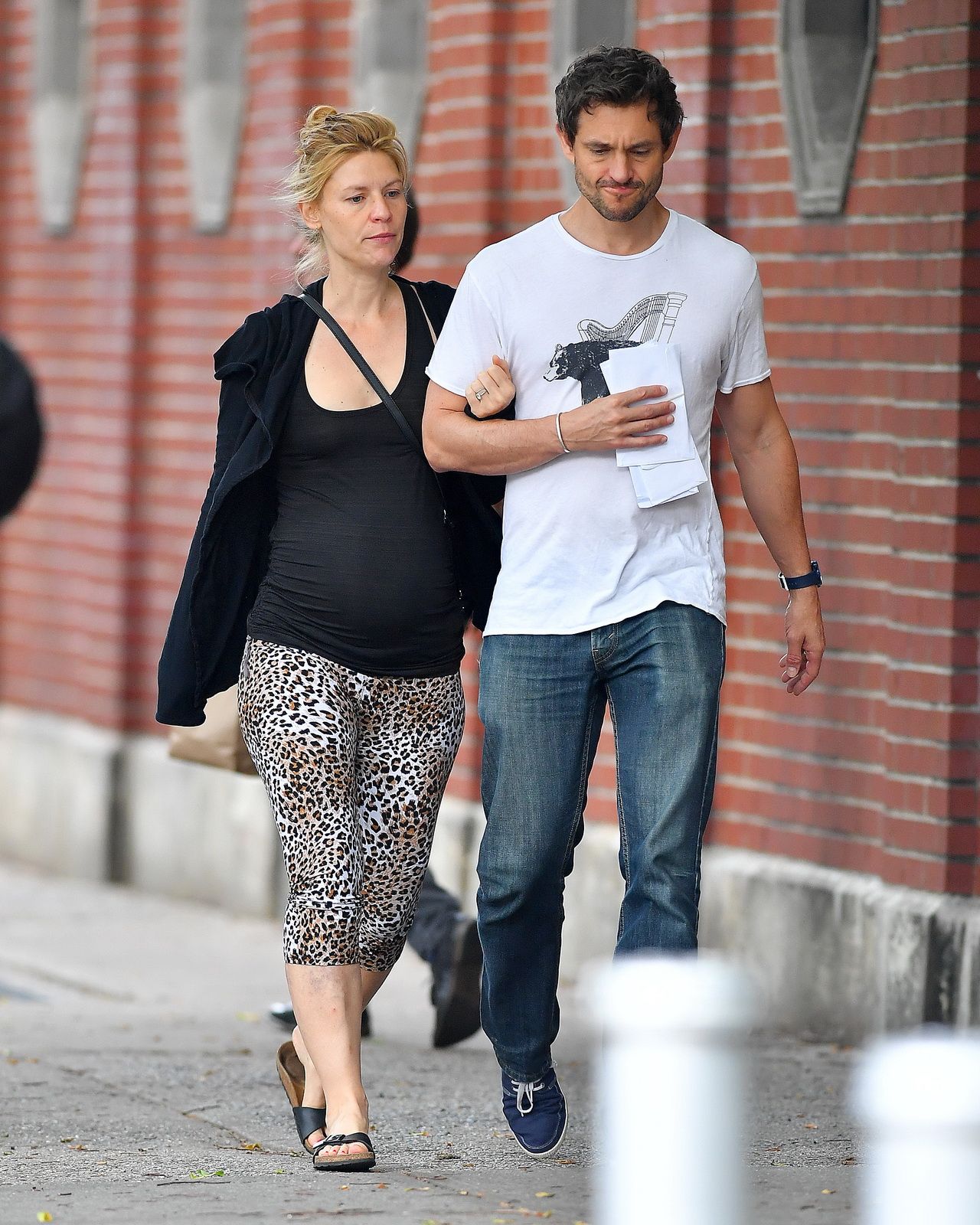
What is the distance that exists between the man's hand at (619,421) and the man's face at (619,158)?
1.17ft

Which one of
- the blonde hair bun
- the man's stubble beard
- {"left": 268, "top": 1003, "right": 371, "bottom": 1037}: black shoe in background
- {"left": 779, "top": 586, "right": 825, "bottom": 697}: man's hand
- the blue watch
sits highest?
the blonde hair bun

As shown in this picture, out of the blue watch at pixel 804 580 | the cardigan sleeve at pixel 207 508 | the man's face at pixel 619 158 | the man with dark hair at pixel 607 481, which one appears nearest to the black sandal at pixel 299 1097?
the man with dark hair at pixel 607 481

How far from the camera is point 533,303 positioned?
500cm

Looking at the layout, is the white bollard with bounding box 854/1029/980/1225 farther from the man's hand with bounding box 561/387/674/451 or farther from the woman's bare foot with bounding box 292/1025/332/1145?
the woman's bare foot with bounding box 292/1025/332/1145

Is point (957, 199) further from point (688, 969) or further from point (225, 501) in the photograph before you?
point (688, 969)

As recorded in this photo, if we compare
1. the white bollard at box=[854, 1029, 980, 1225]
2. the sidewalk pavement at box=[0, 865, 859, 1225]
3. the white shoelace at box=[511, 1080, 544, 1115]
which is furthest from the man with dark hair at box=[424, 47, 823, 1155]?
→ the white bollard at box=[854, 1029, 980, 1225]

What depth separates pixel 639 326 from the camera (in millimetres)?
4984

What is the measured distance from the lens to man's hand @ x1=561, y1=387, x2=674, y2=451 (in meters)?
4.89

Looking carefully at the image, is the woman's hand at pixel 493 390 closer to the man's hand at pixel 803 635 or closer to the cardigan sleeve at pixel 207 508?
the cardigan sleeve at pixel 207 508

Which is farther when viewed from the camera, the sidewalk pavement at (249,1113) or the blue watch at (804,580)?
the blue watch at (804,580)

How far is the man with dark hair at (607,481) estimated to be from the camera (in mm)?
4941

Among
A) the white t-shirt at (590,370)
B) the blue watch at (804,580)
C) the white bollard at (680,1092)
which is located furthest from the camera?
the blue watch at (804,580)

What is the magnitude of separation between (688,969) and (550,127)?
589 centimetres

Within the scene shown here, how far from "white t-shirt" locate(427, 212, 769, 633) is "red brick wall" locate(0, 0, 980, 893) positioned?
159 centimetres
